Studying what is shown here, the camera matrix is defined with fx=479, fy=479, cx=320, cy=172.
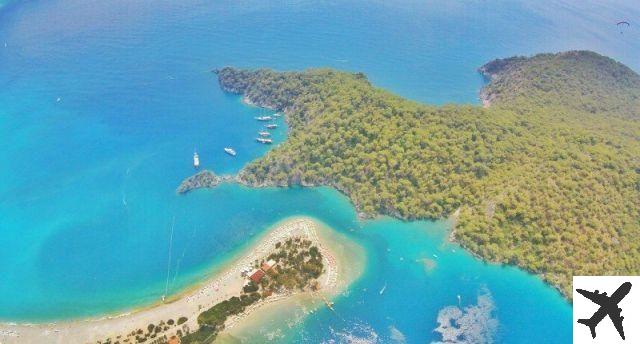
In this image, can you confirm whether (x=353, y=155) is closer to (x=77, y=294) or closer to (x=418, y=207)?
(x=418, y=207)

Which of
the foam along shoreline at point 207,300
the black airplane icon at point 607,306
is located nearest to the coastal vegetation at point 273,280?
the foam along shoreline at point 207,300

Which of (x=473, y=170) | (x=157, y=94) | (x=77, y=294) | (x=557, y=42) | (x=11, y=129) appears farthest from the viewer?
(x=557, y=42)

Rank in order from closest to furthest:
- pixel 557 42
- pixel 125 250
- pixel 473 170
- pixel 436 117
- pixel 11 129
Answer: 1. pixel 125 250
2. pixel 473 170
3. pixel 436 117
4. pixel 11 129
5. pixel 557 42

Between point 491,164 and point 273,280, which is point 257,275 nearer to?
point 273,280

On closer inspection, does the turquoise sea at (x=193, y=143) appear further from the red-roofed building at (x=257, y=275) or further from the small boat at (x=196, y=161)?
the red-roofed building at (x=257, y=275)

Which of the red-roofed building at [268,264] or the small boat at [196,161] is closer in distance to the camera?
the red-roofed building at [268,264]

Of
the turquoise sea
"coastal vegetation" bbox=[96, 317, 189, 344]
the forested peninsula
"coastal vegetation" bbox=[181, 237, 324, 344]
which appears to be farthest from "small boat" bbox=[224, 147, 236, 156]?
"coastal vegetation" bbox=[96, 317, 189, 344]

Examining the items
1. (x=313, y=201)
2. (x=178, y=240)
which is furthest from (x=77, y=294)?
(x=313, y=201)

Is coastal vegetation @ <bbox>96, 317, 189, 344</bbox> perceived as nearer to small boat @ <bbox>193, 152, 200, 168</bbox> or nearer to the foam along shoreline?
the foam along shoreline
